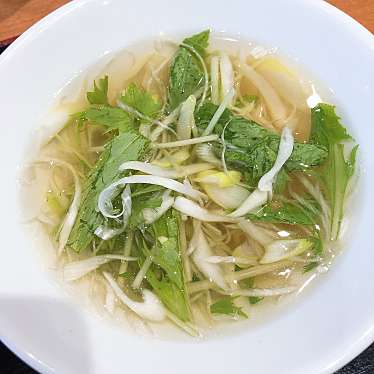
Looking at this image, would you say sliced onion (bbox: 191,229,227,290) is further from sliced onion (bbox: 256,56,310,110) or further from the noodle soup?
sliced onion (bbox: 256,56,310,110)

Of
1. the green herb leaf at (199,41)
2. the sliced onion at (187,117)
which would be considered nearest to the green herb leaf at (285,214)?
the sliced onion at (187,117)

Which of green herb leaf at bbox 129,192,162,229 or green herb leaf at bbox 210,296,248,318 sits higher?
green herb leaf at bbox 129,192,162,229

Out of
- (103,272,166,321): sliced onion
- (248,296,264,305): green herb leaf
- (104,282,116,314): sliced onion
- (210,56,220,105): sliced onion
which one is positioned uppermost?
(210,56,220,105): sliced onion

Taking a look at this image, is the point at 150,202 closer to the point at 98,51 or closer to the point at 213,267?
the point at 213,267

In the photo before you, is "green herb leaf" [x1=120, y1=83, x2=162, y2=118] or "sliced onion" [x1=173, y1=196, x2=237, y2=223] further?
"green herb leaf" [x1=120, y1=83, x2=162, y2=118]

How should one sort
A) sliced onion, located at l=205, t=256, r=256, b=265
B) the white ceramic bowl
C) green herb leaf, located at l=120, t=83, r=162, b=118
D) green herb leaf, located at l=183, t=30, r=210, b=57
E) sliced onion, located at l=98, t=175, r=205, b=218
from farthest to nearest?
green herb leaf, located at l=183, t=30, r=210, b=57
green herb leaf, located at l=120, t=83, r=162, b=118
sliced onion, located at l=205, t=256, r=256, b=265
sliced onion, located at l=98, t=175, r=205, b=218
the white ceramic bowl

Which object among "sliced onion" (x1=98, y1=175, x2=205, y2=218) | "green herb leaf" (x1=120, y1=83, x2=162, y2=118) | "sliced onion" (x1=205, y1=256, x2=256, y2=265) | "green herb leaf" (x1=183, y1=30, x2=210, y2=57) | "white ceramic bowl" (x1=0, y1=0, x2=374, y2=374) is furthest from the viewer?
"green herb leaf" (x1=183, y1=30, x2=210, y2=57)

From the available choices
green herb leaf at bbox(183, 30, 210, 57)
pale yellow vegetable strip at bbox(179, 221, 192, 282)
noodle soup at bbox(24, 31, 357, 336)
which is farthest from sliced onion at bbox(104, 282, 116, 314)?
green herb leaf at bbox(183, 30, 210, 57)
